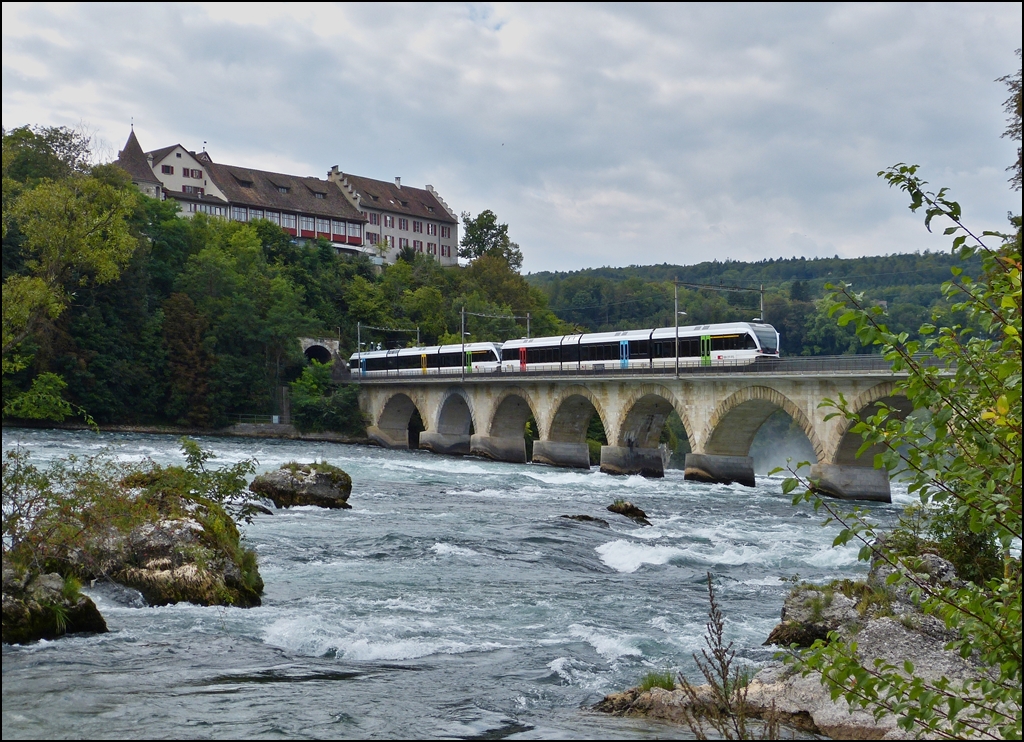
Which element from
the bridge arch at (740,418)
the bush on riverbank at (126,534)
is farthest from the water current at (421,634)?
the bridge arch at (740,418)

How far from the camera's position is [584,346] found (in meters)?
46.7

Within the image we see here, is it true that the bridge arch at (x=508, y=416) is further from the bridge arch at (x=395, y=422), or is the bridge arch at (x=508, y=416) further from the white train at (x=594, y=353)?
the bridge arch at (x=395, y=422)

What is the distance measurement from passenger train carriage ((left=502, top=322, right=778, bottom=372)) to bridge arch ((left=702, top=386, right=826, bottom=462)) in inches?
57.8

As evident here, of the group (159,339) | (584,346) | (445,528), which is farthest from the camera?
(159,339)

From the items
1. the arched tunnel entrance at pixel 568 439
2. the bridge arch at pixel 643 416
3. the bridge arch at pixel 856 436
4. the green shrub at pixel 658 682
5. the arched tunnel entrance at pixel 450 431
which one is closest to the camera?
the green shrub at pixel 658 682

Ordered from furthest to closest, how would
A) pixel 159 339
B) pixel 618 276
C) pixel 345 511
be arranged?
pixel 618 276 → pixel 159 339 → pixel 345 511

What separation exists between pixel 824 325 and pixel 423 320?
3291 cm

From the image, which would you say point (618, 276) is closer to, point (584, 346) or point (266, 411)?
point (266, 411)

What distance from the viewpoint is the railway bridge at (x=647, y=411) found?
108 feet

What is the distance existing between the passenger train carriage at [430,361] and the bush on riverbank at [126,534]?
39.6 m

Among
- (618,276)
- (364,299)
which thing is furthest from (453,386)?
(618,276)

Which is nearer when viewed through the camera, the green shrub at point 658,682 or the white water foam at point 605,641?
the green shrub at point 658,682

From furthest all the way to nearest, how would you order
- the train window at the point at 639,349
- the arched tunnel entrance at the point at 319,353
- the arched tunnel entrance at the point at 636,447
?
the arched tunnel entrance at the point at 319,353 < the arched tunnel entrance at the point at 636,447 < the train window at the point at 639,349

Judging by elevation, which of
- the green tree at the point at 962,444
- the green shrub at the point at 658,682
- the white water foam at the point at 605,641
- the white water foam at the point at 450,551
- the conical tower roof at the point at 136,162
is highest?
the conical tower roof at the point at 136,162
